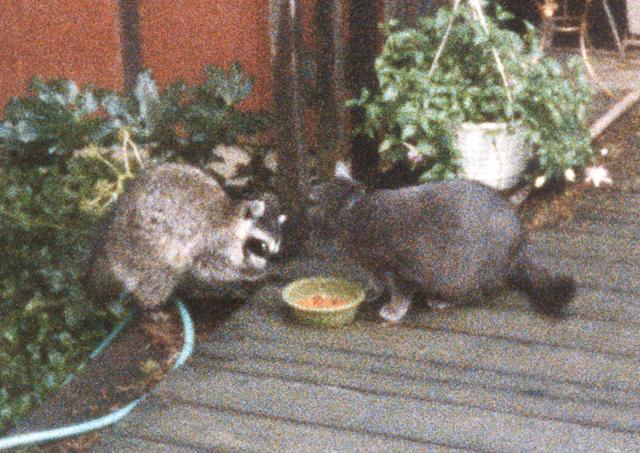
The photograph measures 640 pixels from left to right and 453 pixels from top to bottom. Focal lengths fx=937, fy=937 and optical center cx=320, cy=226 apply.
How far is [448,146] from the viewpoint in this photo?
173 inches

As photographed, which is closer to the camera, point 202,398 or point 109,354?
point 202,398

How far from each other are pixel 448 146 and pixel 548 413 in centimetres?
180

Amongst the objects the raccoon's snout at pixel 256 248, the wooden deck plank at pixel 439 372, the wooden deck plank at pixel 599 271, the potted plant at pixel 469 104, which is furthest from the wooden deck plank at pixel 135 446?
the potted plant at pixel 469 104

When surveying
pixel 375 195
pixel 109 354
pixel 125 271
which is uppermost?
pixel 375 195

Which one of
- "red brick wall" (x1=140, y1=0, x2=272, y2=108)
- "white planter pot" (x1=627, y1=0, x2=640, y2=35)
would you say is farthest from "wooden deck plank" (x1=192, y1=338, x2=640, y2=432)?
"white planter pot" (x1=627, y1=0, x2=640, y2=35)

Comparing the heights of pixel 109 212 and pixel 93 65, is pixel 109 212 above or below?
below

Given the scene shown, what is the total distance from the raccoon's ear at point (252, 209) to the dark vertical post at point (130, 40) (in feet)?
6.95

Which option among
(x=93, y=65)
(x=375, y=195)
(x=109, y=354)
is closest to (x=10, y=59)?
(x=93, y=65)

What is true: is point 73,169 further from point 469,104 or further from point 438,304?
point 438,304

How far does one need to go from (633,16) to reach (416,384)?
19.2 ft

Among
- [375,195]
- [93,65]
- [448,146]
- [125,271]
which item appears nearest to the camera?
[375,195]

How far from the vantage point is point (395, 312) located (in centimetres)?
357

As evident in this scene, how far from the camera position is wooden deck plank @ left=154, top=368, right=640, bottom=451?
8.89 ft

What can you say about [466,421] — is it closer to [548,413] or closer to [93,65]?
[548,413]
